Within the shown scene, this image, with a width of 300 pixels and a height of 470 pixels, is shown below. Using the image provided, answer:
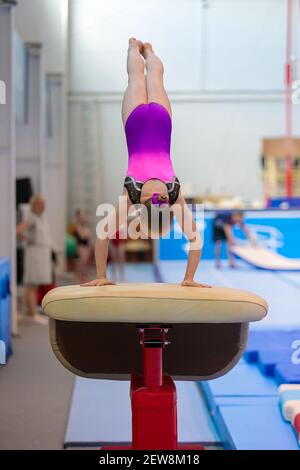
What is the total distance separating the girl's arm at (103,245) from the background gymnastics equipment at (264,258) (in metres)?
1.12

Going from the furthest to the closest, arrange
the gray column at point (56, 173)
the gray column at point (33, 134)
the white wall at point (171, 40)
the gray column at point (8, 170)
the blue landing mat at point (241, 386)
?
the gray column at point (56, 173) → the gray column at point (33, 134) → the gray column at point (8, 170) → the blue landing mat at point (241, 386) → the white wall at point (171, 40)

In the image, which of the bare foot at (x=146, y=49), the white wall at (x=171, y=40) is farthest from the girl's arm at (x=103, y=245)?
the bare foot at (x=146, y=49)

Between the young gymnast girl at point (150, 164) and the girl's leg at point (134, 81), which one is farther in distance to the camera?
the girl's leg at point (134, 81)

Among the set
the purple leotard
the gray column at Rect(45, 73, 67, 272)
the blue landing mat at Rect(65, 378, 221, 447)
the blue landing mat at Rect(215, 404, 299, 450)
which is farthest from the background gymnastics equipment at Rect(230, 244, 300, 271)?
the gray column at Rect(45, 73, 67, 272)

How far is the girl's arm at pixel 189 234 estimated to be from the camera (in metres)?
2.20

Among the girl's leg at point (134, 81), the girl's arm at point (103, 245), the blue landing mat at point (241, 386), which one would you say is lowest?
the blue landing mat at point (241, 386)

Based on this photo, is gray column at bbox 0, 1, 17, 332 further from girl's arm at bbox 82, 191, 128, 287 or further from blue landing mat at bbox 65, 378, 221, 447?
girl's arm at bbox 82, 191, 128, 287

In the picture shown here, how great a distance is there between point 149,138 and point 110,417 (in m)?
1.42

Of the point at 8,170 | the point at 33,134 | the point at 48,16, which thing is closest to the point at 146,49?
the point at 48,16

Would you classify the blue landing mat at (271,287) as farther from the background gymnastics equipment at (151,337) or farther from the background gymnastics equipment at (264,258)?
the background gymnastics equipment at (151,337)

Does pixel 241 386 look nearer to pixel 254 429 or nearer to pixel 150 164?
pixel 254 429

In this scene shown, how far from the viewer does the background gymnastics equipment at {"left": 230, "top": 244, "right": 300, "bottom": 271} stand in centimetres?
312

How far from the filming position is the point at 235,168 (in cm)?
1040
